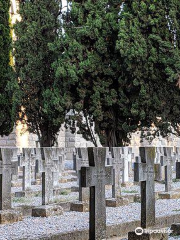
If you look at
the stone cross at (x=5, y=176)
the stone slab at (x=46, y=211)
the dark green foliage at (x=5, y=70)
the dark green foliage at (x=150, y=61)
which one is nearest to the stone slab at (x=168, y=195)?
the stone slab at (x=46, y=211)

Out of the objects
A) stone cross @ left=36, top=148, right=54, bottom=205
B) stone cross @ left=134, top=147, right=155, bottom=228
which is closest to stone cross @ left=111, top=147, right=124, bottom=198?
stone cross @ left=36, top=148, right=54, bottom=205

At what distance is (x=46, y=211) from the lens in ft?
32.9

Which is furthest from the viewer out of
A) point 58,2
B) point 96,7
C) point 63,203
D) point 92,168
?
point 58,2

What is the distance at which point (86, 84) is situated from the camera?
21.0m

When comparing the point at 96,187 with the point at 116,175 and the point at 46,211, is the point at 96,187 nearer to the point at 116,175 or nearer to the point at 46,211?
the point at 46,211

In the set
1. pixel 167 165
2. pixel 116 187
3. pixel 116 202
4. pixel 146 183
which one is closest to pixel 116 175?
pixel 116 187

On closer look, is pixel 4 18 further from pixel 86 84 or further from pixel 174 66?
pixel 174 66

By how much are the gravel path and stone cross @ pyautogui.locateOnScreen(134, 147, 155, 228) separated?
3.40ft

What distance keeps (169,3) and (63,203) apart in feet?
36.7

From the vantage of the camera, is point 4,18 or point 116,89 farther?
point 4,18

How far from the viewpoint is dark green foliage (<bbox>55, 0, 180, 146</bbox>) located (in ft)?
66.0

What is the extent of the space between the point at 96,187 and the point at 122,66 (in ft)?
45.9

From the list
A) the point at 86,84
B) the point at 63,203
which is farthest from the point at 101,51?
the point at 63,203

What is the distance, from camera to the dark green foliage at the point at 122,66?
20.1 metres
